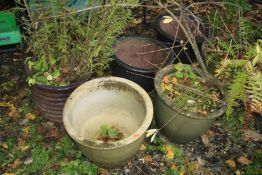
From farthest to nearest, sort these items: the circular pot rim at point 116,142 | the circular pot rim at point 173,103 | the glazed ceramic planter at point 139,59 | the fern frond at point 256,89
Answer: the glazed ceramic planter at point 139,59, the circular pot rim at point 173,103, the circular pot rim at point 116,142, the fern frond at point 256,89

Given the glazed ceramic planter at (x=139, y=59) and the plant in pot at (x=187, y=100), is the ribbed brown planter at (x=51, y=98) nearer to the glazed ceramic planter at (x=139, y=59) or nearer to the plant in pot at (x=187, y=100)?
the glazed ceramic planter at (x=139, y=59)

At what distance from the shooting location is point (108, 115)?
13.0 feet

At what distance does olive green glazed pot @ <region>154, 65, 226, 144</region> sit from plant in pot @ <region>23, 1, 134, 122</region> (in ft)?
2.56

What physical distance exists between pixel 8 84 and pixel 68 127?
1.79 metres

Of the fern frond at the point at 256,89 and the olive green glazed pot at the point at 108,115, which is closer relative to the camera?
the fern frond at the point at 256,89

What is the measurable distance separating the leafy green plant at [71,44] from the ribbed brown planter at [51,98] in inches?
4.4

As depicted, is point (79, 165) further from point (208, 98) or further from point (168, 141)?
point (208, 98)

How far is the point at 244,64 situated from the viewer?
308 centimetres

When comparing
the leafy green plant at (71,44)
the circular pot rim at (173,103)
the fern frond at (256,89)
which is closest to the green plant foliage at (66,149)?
the leafy green plant at (71,44)

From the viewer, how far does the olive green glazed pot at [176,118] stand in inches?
140

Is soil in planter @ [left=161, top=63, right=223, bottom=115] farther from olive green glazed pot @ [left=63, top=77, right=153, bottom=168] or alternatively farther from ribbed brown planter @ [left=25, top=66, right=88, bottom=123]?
ribbed brown planter @ [left=25, top=66, right=88, bottom=123]

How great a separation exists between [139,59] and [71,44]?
0.92 metres

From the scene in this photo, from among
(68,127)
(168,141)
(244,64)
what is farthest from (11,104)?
(244,64)

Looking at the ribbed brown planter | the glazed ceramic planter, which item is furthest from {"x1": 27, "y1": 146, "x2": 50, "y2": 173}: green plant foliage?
the glazed ceramic planter
